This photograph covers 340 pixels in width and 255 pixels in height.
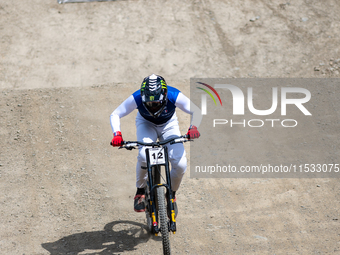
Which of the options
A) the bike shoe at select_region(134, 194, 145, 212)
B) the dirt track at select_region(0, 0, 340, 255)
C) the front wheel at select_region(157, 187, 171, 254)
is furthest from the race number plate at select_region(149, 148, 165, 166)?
the dirt track at select_region(0, 0, 340, 255)

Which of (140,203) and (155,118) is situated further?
(140,203)

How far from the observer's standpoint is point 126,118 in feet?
40.5

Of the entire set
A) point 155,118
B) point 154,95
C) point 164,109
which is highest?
point 154,95

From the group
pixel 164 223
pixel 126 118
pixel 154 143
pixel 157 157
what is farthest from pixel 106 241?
pixel 126 118

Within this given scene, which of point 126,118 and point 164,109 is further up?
point 164,109

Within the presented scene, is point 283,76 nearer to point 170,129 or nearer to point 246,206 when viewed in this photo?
point 246,206

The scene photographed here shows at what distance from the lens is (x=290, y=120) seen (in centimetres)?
1237

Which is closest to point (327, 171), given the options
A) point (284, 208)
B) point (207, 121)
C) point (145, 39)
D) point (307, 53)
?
point (284, 208)

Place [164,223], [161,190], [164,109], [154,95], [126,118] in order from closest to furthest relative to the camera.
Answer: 1. [164,223]
2. [161,190]
3. [154,95]
4. [164,109]
5. [126,118]

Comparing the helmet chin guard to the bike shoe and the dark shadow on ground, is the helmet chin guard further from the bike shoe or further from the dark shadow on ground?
the dark shadow on ground

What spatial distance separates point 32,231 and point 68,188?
5.24 ft

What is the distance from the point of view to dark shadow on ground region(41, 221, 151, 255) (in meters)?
7.26

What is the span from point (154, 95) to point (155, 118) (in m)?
0.76

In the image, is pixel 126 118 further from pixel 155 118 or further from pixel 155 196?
pixel 155 196
